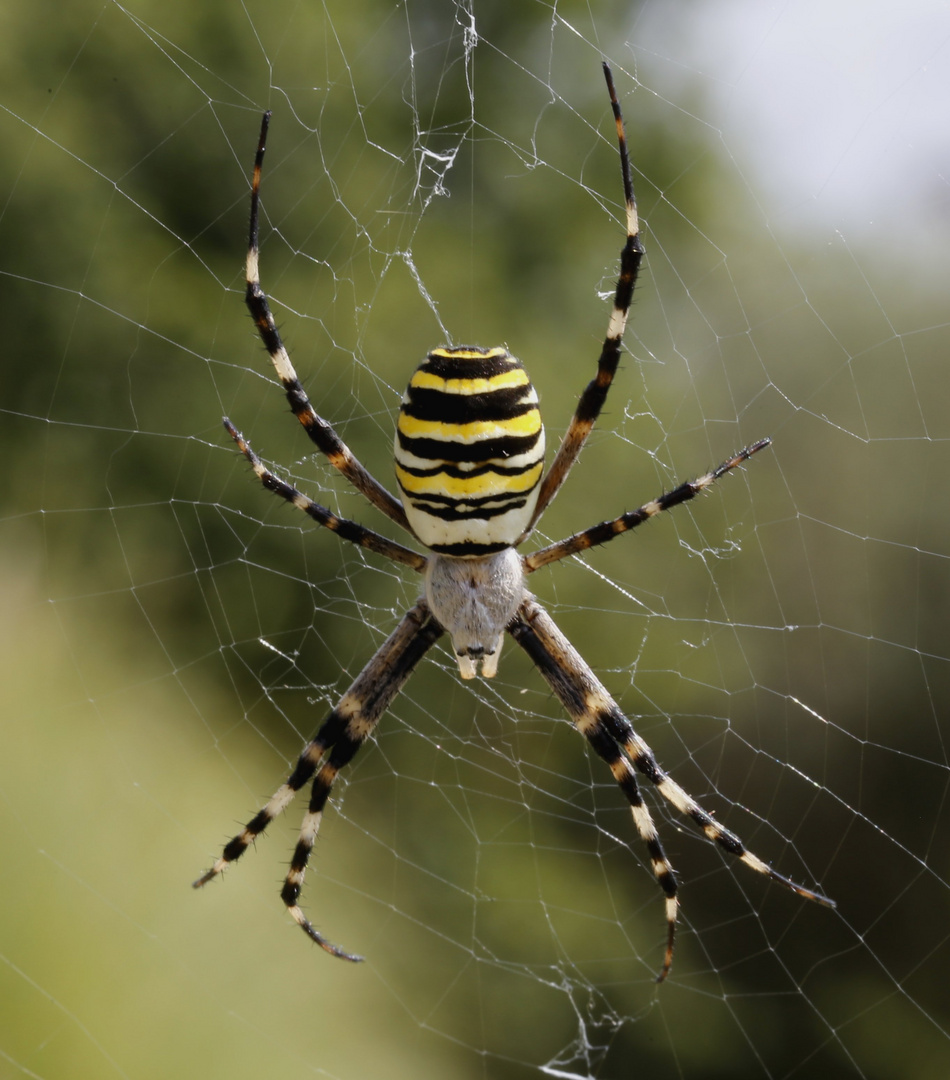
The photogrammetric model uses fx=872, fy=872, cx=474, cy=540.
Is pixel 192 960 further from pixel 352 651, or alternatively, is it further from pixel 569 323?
pixel 569 323

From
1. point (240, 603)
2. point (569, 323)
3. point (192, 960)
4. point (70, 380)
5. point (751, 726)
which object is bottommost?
point (192, 960)

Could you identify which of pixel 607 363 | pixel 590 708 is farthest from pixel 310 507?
pixel 590 708

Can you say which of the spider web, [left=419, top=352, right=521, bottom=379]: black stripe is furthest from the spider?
the spider web

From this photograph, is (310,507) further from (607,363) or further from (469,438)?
(607,363)

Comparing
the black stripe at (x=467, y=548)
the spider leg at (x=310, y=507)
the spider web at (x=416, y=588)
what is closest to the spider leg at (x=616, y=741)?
the black stripe at (x=467, y=548)

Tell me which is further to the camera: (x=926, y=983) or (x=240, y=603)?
(x=240, y=603)

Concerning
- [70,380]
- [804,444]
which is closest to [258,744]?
[70,380]
